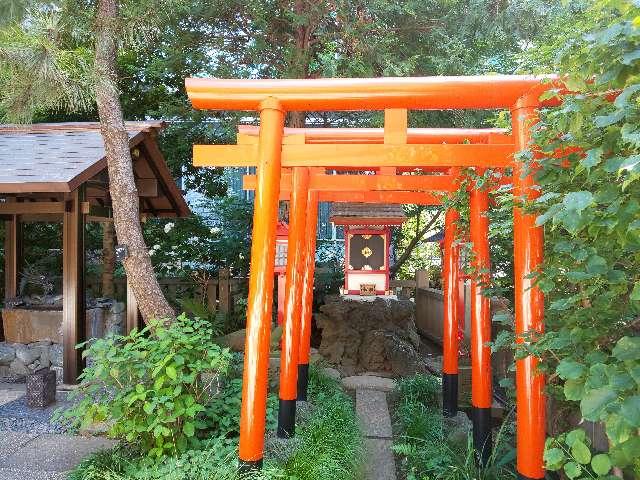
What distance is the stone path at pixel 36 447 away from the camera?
3942mm

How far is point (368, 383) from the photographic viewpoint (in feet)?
23.7

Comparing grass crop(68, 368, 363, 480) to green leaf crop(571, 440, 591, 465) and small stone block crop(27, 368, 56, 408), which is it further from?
small stone block crop(27, 368, 56, 408)

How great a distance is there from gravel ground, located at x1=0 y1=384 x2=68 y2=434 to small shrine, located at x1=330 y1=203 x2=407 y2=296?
167 inches

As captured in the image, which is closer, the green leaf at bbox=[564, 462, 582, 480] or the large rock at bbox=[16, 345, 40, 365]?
the green leaf at bbox=[564, 462, 582, 480]

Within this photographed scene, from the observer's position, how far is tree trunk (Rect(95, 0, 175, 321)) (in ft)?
16.7

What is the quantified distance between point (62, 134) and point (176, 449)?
5537mm

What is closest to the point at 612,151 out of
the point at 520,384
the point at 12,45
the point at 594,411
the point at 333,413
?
the point at 594,411

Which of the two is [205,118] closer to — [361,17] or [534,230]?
[361,17]

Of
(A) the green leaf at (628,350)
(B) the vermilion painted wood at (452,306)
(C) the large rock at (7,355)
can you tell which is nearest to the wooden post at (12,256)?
(C) the large rock at (7,355)

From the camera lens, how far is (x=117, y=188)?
17.0ft

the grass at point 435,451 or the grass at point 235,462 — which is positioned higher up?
the grass at point 235,462

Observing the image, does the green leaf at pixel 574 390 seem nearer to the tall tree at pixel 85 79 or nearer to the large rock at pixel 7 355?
the tall tree at pixel 85 79

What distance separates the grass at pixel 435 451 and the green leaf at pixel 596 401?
2.54 meters

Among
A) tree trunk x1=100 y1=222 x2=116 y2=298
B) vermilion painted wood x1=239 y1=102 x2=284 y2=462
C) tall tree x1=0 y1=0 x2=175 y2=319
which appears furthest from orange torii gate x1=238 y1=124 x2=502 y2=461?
tree trunk x1=100 y1=222 x2=116 y2=298
